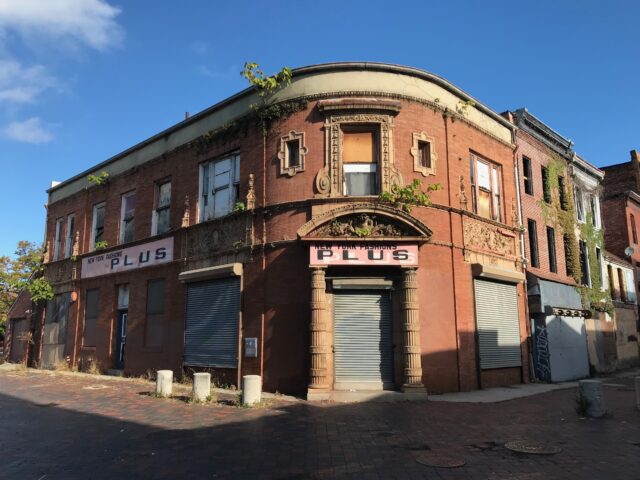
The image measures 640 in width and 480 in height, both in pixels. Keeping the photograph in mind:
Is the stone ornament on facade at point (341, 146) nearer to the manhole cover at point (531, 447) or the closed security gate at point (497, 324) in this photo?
the closed security gate at point (497, 324)

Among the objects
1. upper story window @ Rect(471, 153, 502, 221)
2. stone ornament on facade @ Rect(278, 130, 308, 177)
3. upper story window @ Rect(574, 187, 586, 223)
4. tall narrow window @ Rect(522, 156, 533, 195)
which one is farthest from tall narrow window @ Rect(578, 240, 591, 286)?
stone ornament on facade @ Rect(278, 130, 308, 177)

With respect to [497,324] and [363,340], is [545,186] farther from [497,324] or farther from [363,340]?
[363,340]

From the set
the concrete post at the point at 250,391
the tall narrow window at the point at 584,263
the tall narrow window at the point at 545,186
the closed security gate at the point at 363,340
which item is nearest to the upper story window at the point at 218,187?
the closed security gate at the point at 363,340

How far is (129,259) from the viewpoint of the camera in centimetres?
2034

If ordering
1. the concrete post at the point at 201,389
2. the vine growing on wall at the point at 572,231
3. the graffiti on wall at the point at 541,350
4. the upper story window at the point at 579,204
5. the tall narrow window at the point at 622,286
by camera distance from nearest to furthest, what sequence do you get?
1. the concrete post at the point at 201,389
2. the graffiti on wall at the point at 541,350
3. the vine growing on wall at the point at 572,231
4. the upper story window at the point at 579,204
5. the tall narrow window at the point at 622,286

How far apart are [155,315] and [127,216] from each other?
5177 millimetres

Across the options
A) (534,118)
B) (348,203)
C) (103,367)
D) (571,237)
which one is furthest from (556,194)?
(103,367)

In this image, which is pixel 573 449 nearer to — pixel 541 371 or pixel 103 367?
pixel 541 371

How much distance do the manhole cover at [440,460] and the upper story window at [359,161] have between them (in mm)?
8557

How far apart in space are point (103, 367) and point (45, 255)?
9378 millimetres

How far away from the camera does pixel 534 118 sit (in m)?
20.5

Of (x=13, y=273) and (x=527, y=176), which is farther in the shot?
(x=13, y=273)

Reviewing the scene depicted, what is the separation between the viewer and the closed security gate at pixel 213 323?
15.5m

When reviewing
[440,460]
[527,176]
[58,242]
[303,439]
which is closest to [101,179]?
[58,242]
